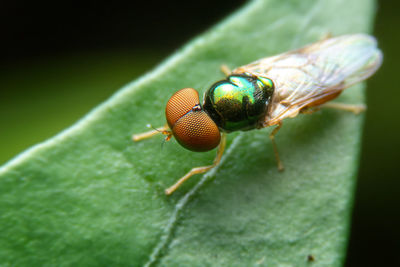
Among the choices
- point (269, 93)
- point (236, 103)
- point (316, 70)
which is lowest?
point (316, 70)

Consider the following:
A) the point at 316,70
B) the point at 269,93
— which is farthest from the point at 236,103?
the point at 316,70

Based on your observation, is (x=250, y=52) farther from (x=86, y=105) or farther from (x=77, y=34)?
(x=77, y=34)

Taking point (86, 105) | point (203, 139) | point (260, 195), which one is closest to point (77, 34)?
point (86, 105)

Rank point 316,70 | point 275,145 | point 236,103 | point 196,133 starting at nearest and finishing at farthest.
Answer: point 196,133 < point 236,103 < point 275,145 < point 316,70

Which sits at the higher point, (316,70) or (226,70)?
(226,70)

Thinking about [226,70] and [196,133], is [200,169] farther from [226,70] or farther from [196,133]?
[226,70]

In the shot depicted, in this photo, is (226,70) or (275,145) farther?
(226,70)
